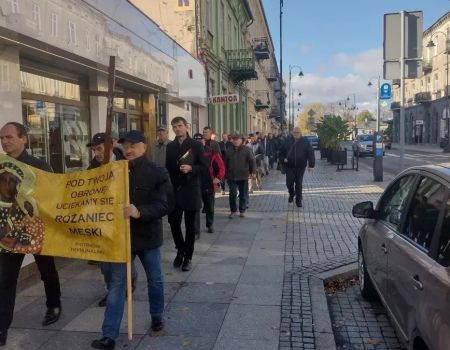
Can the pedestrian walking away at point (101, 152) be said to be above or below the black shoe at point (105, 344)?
above

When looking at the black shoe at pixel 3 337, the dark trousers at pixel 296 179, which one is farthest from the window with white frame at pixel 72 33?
the dark trousers at pixel 296 179

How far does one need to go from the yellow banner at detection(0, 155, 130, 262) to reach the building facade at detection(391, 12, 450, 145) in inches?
2081

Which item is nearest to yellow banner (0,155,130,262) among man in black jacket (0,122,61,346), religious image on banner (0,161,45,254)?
religious image on banner (0,161,45,254)

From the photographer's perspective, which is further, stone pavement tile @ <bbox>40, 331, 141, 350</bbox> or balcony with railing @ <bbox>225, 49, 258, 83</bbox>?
balcony with railing @ <bbox>225, 49, 258, 83</bbox>

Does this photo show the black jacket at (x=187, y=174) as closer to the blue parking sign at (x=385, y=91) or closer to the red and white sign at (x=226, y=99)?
the red and white sign at (x=226, y=99)

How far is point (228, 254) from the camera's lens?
270 inches

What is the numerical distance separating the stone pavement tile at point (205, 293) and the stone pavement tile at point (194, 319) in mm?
128

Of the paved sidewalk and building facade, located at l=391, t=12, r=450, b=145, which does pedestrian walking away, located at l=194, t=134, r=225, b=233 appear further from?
building facade, located at l=391, t=12, r=450, b=145

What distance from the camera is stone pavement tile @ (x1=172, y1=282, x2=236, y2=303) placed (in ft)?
16.3

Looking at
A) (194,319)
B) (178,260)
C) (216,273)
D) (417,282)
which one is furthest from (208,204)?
(417,282)

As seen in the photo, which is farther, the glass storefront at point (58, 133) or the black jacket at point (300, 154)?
the black jacket at point (300, 154)

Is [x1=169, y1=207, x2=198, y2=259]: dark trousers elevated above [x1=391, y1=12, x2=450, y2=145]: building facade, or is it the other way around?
[x1=391, y1=12, x2=450, y2=145]: building facade

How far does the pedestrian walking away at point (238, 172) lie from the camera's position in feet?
32.3

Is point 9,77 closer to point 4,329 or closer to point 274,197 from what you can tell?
point 4,329
